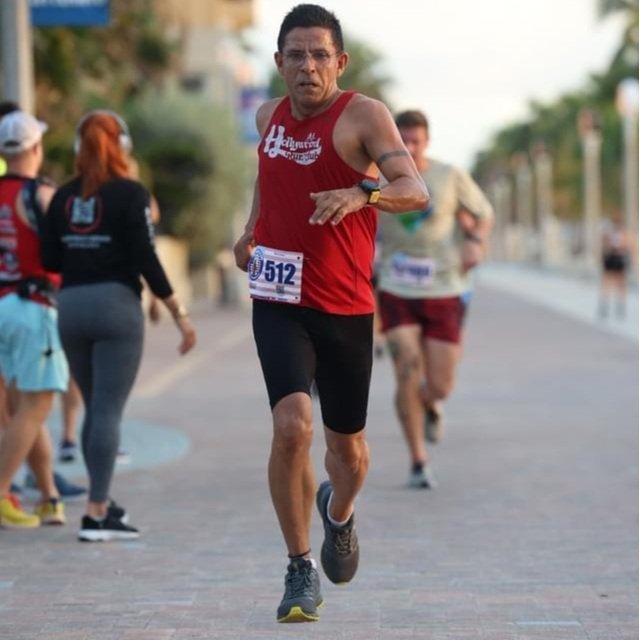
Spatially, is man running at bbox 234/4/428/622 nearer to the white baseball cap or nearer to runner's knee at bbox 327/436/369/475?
runner's knee at bbox 327/436/369/475

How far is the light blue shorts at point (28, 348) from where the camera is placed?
329 inches

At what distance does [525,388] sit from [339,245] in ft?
36.3

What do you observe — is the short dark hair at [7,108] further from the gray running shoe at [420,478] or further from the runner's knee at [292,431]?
the runner's knee at [292,431]

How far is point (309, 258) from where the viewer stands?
5.84 meters

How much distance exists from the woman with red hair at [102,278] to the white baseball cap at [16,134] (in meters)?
0.38

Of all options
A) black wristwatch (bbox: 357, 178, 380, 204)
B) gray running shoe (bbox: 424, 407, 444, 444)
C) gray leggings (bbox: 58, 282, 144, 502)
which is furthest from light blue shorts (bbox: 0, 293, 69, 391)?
gray running shoe (bbox: 424, 407, 444, 444)

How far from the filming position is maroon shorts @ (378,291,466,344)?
9.98 metres

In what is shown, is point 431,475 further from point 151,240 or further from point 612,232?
point 612,232

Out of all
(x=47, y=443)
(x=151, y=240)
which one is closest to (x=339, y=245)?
(x=151, y=240)

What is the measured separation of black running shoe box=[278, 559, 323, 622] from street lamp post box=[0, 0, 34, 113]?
7439 millimetres

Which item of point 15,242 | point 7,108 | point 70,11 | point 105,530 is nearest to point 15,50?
point 70,11

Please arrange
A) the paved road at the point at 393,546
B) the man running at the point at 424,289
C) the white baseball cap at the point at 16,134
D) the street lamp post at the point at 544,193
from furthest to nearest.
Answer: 1. the street lamp post at the point at 544,193
2. the man running at the point at 424,289
3. the white baseball cap at the point at 16,134
4. the paved road at the point at 393,546

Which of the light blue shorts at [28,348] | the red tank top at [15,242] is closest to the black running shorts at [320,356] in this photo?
the light blue shorts at [28,348]

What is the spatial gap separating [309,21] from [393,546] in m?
2.94
